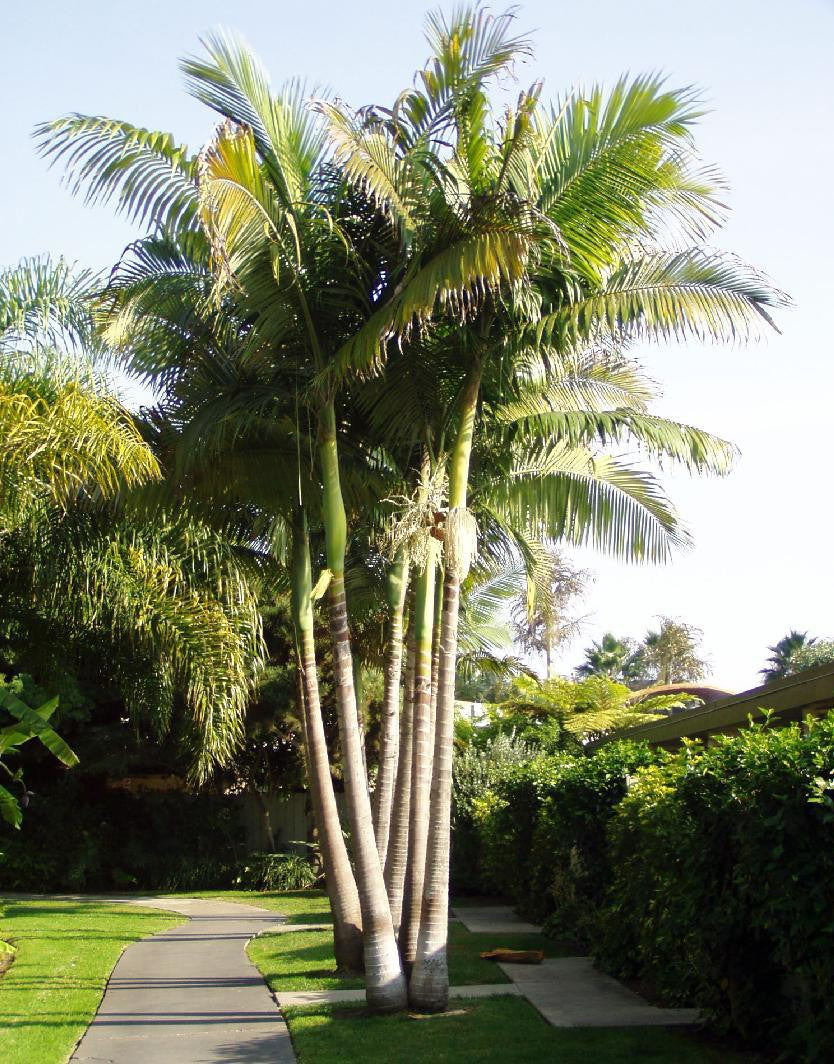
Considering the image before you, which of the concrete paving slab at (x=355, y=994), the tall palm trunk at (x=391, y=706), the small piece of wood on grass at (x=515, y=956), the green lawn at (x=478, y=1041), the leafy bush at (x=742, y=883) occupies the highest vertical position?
the tall palm trunk at (x=391, y=706)

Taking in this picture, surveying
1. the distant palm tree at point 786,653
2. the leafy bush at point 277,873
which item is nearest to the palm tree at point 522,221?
the leafy bush at point 277,873

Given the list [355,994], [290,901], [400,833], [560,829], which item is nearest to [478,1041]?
[355,994]

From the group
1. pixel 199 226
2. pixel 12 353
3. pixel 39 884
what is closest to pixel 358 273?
pixel 199 226

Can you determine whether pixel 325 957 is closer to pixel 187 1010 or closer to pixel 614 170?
pixel 187 1010

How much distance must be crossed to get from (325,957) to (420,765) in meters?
3.80

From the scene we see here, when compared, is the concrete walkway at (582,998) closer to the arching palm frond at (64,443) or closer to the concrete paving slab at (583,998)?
the concrete paving slab at (583,998)

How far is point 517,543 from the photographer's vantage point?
45.3ft

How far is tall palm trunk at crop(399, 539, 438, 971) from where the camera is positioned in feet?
31.3

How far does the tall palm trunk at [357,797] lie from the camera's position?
8789 millimetres

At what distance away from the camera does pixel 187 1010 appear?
375 inches

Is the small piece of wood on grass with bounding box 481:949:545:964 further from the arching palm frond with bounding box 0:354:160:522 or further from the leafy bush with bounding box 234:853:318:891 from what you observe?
the leafy bush with bounding box 234:853:318:891

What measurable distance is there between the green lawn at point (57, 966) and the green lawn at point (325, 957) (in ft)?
5.66

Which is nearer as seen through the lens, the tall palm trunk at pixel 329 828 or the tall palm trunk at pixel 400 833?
the tall palm trunk at pixel 400 833

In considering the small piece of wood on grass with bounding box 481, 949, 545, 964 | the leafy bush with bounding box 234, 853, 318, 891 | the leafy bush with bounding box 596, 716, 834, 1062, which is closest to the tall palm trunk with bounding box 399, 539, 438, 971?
the leafy bush with bounding box 596, 716, 834, 1062
